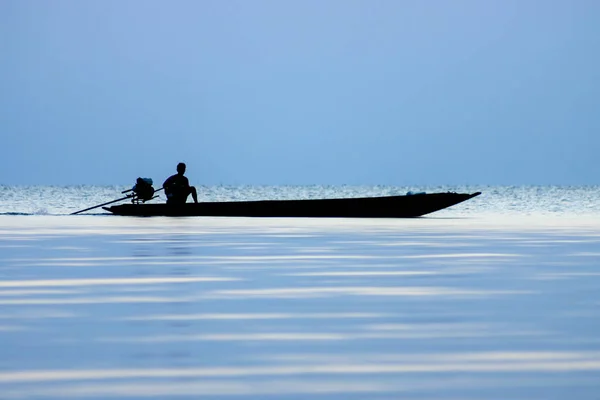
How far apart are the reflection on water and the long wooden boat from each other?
15.1 m

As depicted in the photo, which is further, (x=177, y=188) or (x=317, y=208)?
(x=317, y=208)

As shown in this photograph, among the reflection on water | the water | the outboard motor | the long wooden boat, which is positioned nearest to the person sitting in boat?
the long wooden boat

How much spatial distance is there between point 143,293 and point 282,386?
4.86 m

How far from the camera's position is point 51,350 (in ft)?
23.7

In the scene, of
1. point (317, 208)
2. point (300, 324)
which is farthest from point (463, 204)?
point (300, 324)

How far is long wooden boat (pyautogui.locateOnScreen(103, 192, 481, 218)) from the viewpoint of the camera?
106 ft

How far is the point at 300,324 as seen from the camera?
8.42 metres

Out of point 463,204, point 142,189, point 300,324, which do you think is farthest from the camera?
point 463,204

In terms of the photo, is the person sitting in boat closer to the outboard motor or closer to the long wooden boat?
the long wooden boat

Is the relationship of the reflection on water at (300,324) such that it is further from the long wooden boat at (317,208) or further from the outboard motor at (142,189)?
the outboard motor at (142,189)

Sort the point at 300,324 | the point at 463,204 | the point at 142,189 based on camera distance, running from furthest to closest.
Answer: the point at 463,204
the point at 142,189
the point at 300,324

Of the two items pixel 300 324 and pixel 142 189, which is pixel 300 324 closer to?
pixel 300 324

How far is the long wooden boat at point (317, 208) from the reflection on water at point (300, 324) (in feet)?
49.7

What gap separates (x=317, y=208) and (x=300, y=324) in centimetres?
2465
